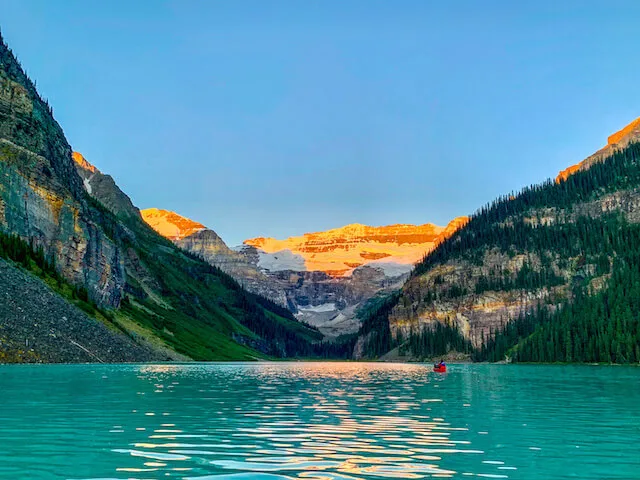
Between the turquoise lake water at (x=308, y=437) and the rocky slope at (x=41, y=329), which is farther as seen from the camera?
the rocky slope at (x=41, y=329)

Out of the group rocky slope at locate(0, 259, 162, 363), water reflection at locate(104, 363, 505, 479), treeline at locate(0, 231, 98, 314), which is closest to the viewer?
water reflection at locate(104, 363, 505, 479)

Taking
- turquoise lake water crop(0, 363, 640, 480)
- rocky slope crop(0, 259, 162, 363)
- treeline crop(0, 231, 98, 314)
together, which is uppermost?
treeline crop(0, 231, 98, 314)

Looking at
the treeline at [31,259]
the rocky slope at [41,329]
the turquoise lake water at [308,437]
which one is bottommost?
the turquoise lake water at [308,437]

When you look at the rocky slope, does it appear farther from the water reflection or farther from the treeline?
the water reflection

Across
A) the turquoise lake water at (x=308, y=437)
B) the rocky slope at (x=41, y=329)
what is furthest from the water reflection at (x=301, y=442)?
the rocky slope at (x=41, y=329)

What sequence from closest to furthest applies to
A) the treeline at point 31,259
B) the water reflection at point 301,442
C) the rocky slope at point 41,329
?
the water reflection at point 301,442 → the rocky slope at point 41,329 → the treeline at point 31,259

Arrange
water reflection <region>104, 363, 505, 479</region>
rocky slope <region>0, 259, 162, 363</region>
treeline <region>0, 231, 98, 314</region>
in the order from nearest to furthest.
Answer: water reflection <region>104, 363, 505, 479</region> < rocky slope <region>0, 259, 162, 363</region> < treeline <region>0, 231, 98, 314</region>

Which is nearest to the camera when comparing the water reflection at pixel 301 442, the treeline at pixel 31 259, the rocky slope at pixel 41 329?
the water reflection at pixel 301 442

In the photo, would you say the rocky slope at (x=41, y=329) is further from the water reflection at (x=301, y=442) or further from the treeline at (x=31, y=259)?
the water reflection at (x=301, y=442)

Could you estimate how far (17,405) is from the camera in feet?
171

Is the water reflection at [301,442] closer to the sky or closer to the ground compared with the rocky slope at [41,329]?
closer to the ground

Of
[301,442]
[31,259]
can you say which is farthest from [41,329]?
[301,442]

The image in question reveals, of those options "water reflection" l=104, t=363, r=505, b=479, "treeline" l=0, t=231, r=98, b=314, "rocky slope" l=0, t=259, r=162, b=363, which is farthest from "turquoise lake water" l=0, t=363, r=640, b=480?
"treeline" l=0, t=231, r=98, b=314

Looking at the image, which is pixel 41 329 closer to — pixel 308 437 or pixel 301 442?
pixel 308 437
